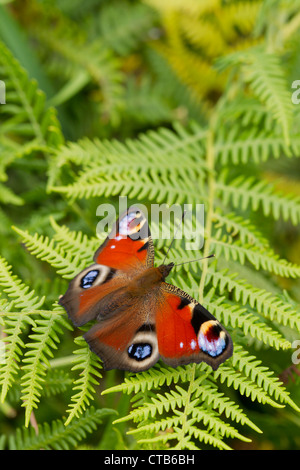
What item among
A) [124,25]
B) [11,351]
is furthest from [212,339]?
[124,25]

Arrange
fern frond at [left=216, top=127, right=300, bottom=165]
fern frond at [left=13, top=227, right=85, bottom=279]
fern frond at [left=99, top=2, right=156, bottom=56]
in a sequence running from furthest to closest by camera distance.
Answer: fern frond at [left=99, top=2, right=156, bottom=56]
fern frond at [left=216, top=127, right=300, bottom=165]
fern frond at [left=13, top=227, right=85, bottom=279]

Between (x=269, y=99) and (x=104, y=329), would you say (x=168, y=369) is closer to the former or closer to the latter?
(x=104, y=329)

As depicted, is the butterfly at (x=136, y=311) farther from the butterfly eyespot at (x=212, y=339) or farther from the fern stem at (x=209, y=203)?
the fern stem at (x=209, y=203)

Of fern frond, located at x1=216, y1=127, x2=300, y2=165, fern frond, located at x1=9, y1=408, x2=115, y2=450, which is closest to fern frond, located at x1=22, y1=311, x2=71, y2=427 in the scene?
fern frond, located at x1=9, y1=408, x2=115, y2=450

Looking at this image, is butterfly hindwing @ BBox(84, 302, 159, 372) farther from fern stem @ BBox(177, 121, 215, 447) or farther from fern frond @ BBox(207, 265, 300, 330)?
fern frond @ BBox(207, 265, 300, 330)

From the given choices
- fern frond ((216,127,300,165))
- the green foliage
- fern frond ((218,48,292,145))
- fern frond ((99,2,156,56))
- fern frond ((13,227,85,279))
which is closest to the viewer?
the green foliage

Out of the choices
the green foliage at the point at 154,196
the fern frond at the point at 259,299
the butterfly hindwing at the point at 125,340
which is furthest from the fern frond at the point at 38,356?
the fern frond at the point at 259,299

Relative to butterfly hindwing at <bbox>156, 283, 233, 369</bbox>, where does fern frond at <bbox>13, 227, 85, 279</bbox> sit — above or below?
above

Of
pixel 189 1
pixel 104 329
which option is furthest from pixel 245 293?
pixel 189 1

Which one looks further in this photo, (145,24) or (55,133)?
(145,24)
